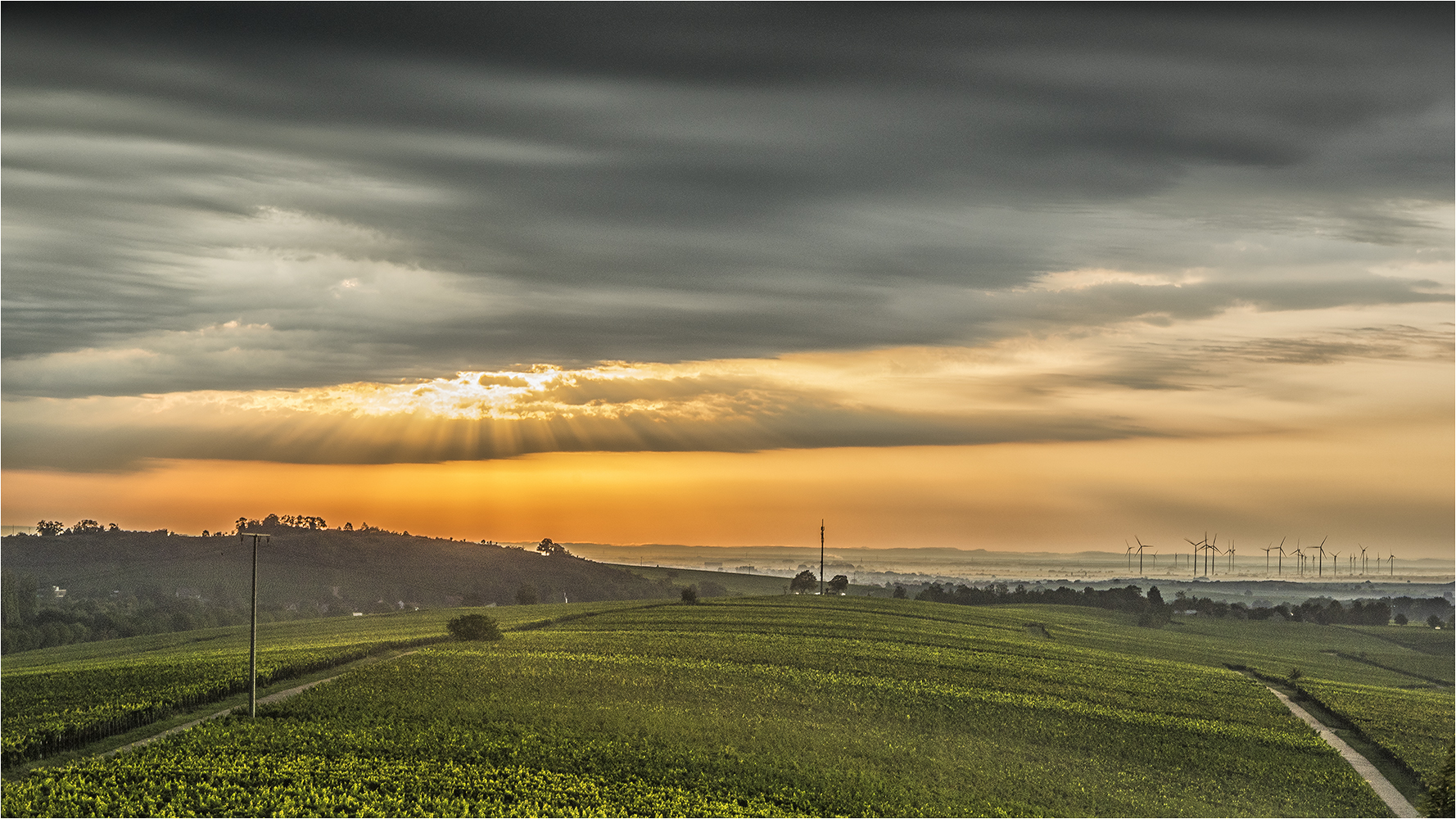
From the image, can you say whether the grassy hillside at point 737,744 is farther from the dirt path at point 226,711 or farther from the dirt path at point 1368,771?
the dirt path at point 226,711

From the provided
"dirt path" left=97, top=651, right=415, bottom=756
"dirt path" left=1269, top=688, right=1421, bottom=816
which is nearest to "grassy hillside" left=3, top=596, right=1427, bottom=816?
"dirt path" left=1269, top=688, right=1421, bottom=816

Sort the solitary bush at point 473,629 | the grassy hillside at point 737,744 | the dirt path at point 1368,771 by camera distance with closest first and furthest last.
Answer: the grassy hillside at point 737,744
the dirt path at point 1368,771
the solitary bush at point 473,629

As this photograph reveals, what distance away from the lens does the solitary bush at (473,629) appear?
98.0 m

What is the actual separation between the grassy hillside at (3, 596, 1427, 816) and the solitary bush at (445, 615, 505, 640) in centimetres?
1039

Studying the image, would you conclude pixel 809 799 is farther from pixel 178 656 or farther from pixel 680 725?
pixel 178 656

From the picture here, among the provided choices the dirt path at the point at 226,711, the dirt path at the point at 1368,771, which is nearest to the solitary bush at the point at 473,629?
the dirt path at the point at 226,711

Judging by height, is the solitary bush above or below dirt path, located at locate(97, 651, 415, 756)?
below

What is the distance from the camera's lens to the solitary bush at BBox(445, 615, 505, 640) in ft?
322

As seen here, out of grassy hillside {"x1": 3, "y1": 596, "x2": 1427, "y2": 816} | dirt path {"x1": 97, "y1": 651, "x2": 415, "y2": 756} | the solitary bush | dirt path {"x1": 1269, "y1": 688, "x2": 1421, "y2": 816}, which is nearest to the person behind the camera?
grassy hillside {"x1": 3, "y1": 596, "x2": 1427, "y2": 816}

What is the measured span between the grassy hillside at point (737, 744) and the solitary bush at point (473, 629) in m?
10.4

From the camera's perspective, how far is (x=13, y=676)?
74438 mm

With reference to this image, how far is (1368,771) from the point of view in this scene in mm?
56938

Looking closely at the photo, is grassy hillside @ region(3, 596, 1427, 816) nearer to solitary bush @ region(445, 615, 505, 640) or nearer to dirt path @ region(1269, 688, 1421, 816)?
dirt path @ region(1269, 688, 1421, 816)

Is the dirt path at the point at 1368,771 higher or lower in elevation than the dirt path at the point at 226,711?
lower
